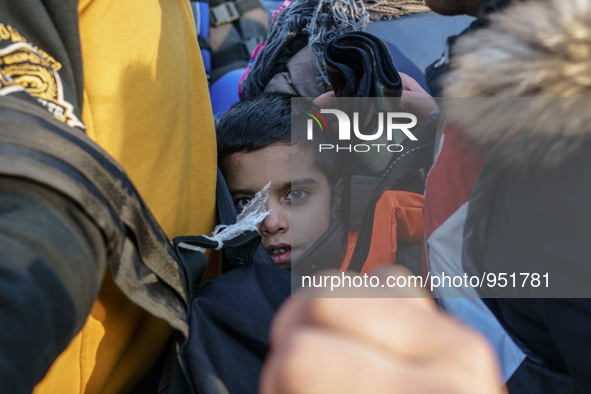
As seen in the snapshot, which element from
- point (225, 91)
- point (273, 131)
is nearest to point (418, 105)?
point (273, 131)

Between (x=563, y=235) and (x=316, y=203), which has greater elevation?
(x=563, y=235)

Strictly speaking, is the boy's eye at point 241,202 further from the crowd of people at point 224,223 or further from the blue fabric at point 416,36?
the blue fabric at point 416,36

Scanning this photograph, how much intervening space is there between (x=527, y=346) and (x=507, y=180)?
0.59 ft

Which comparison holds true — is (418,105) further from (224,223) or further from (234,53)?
(234,53)

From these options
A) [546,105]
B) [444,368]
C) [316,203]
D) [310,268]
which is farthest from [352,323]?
[316,203]

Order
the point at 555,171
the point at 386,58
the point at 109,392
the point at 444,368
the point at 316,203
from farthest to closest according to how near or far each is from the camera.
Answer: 1. the point at 316,203
2. the point at 386,58
3. the point at 109,392
4. the point at 555,171
5. the point at 444,368

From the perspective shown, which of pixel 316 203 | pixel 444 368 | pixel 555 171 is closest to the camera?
pixel 444 368

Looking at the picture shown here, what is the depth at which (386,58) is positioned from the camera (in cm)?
74

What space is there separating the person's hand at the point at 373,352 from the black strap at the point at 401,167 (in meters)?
0.41

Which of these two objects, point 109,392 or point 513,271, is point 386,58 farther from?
point 109,392

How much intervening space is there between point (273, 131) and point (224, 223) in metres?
0.35

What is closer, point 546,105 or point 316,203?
point 546,105

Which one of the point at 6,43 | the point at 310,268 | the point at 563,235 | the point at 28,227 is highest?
the point at 6,43

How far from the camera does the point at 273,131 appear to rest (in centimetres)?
88
